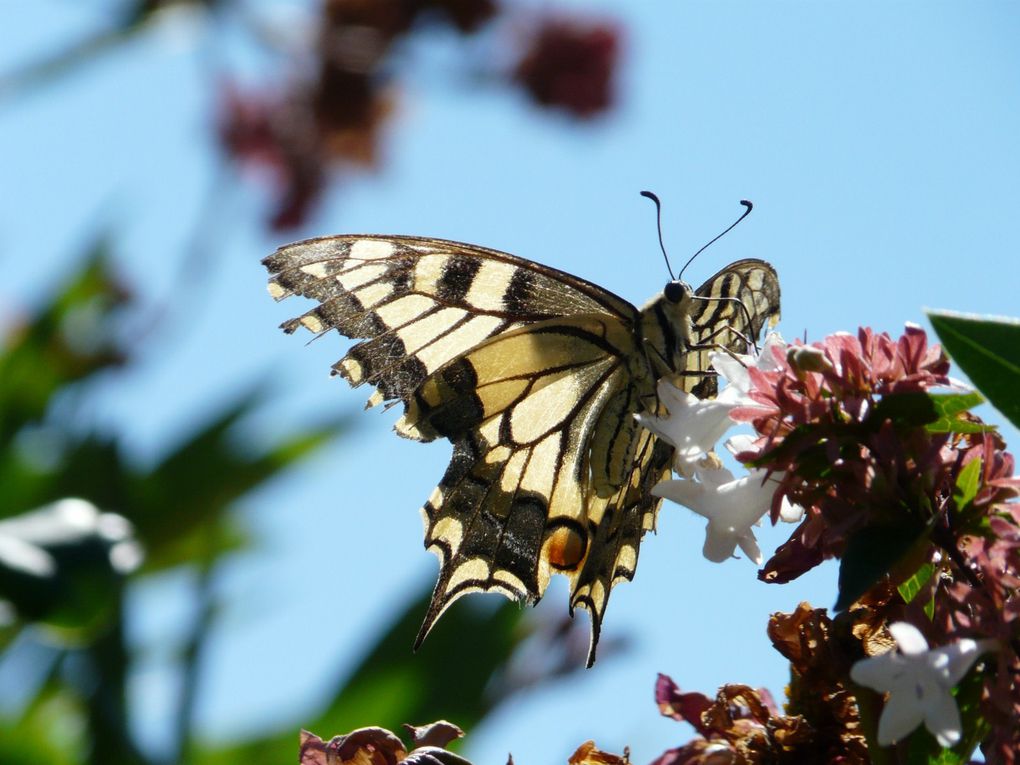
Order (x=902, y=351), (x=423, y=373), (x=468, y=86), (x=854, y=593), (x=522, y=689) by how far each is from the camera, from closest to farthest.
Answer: (x=854, y=593) < (x=902, y=351) < (x=423, y=373) < (x=522, y=689) < (x=468, y=86)

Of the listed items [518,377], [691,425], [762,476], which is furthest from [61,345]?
[762,476]

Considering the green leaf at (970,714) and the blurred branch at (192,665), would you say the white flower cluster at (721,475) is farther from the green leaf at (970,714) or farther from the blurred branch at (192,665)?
the blurred branch at (192,665)

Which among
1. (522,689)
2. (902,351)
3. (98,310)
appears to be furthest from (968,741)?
(98,310)

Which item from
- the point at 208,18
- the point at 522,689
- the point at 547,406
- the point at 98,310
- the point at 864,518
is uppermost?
the point at 208,18

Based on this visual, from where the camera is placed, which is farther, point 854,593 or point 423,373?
point 423,373

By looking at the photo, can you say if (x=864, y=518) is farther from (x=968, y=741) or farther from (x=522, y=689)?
(x=522, y=689)

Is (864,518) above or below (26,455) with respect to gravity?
below

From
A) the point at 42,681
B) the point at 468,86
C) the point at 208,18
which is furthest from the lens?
the point at 468,86
